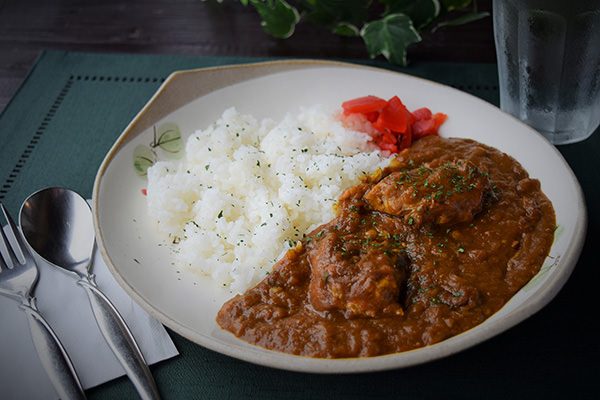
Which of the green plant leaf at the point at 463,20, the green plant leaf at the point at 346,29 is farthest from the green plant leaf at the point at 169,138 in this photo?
the green plant leaf at the point at 463,20

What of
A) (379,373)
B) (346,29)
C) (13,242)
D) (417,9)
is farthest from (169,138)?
(417,9)

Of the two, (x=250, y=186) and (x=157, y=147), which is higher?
(x=157, y=147)

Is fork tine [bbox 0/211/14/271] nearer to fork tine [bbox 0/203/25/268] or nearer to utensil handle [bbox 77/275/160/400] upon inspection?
fork tine [bbox 0/203/25/268]

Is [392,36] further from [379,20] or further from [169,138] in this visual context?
[169,138]

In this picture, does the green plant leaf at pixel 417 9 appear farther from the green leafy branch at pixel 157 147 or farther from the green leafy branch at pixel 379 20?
the green leafy branch at pixel 157 147

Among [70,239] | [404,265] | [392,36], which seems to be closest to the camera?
[404,265]

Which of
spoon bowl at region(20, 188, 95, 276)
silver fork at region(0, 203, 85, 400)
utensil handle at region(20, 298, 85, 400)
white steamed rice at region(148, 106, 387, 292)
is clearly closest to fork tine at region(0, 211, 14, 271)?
silver fork at region(0, 203, 85, 400)

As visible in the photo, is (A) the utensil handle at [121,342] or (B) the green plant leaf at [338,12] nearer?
(A) the utensil handle at [121,342]
